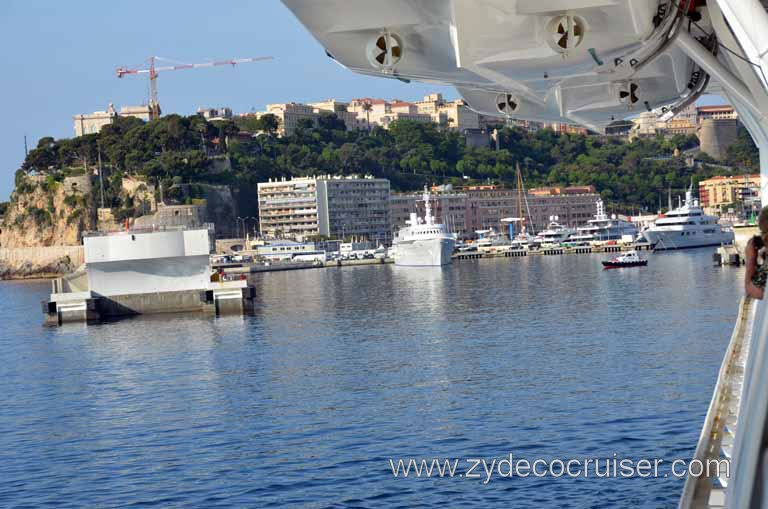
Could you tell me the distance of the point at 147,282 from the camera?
170 ft

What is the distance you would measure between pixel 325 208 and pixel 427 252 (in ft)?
179

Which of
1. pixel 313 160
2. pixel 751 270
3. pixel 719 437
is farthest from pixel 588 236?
pixel 751 270

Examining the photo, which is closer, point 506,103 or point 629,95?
point 629,95

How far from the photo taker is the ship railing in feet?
24.2

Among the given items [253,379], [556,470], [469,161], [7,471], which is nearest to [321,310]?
[253,379]

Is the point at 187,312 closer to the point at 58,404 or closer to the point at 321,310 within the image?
the point at 321,310

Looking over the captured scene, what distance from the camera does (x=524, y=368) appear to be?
1072 inches

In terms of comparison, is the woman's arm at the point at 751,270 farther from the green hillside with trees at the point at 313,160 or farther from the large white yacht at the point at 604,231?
the green hillside with trees at the point at 313,160

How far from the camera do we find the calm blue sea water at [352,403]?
1628 cm

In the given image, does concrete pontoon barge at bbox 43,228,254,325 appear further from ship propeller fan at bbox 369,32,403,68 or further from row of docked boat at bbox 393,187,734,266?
row of docked boat at bbox 393,187,734,266

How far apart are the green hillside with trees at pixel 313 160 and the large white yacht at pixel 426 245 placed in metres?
45.7

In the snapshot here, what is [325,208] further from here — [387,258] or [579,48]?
[579,48]

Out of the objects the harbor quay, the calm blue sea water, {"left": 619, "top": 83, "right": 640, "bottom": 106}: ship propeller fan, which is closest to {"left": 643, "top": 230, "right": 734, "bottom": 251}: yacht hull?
the harbor quay

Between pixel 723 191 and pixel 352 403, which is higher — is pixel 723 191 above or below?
above
